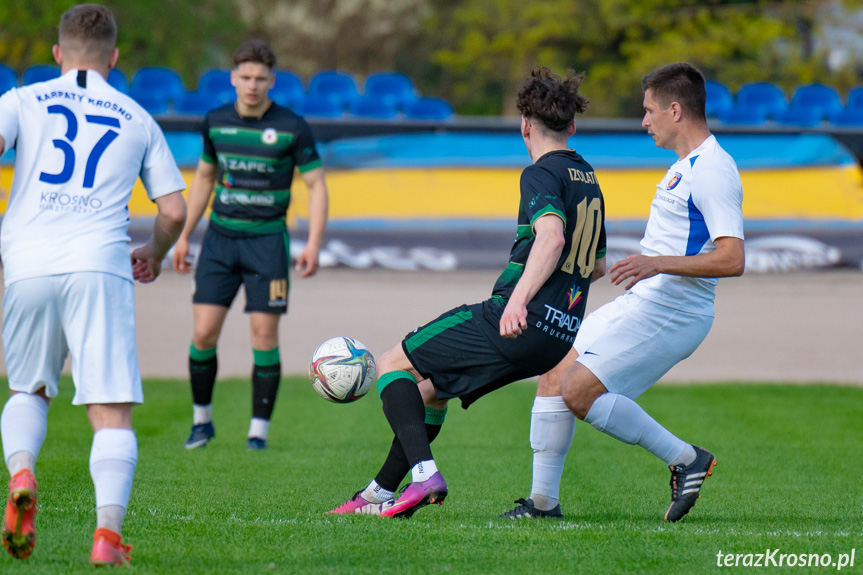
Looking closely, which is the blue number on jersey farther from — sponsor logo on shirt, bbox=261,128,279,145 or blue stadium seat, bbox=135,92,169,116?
blue stadium seat, bbox=135,92,169,116

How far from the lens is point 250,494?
5000 mm

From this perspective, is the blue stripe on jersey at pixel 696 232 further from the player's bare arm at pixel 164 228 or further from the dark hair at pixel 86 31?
the dark hair at pixel 86 31

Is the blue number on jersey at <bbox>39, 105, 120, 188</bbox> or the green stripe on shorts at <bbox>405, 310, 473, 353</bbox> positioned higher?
the blue number on jersey at <bbox>39, 105, 120, 188</bbox>

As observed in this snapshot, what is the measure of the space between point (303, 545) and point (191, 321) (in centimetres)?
878

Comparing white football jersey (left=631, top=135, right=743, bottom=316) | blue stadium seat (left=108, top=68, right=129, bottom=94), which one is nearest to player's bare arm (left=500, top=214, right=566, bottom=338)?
white football jersey (left=631, top=135, right=743, bottom=316)

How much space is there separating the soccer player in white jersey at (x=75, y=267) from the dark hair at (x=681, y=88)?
92.5 inches

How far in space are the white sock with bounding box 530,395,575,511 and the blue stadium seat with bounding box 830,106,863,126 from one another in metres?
10.3

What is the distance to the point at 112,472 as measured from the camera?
11.2 feet

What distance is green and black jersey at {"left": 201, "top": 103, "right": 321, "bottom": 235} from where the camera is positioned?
6863 mm

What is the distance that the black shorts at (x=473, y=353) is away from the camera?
4.21 meters

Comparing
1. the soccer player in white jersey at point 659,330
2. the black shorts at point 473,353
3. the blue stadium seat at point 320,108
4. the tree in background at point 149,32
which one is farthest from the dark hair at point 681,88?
the tree in background at point 149,32

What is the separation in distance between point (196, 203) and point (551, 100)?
3370mm

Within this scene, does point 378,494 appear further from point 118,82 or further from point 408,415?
point 118,82

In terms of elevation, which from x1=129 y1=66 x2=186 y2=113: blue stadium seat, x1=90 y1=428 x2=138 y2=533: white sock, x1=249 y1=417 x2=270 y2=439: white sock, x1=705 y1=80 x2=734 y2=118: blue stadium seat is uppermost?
x1=705 y1=80 x2=734 y2=118: blue stadium seat
